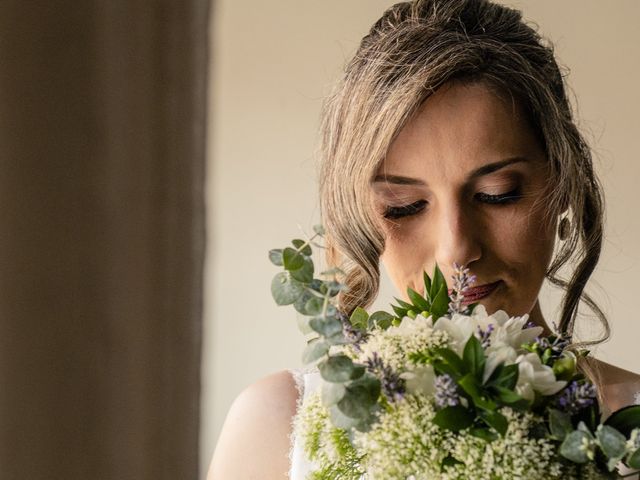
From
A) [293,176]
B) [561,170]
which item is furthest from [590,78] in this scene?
[561,170]

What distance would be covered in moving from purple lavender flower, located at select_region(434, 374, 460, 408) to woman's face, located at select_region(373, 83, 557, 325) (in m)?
0.40

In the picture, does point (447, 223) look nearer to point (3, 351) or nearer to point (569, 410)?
point (569, 410)

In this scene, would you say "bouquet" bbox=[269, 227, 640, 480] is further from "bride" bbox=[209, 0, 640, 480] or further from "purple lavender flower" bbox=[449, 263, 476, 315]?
"bride" bbox=[209, 0, 640, 480]

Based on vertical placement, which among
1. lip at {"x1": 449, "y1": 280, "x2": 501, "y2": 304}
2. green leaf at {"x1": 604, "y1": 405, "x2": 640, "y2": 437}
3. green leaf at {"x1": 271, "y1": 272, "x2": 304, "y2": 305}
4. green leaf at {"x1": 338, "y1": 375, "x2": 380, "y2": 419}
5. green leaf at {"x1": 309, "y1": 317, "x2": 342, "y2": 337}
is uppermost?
lip at {"x1": 449, "y1": 280, "x2": 501, "y2": 304}

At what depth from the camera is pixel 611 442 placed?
64 cm

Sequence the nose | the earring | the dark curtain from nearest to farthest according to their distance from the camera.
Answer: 1. the dark curtain
2. the nose
3. the earring

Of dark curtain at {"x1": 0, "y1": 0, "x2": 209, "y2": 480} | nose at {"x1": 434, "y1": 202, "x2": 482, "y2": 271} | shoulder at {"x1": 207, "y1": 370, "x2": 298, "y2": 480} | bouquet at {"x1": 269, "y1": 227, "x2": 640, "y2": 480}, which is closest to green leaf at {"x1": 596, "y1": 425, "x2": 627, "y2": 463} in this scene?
bouquet at {"x1": 269, "y1": 227, "x2": 640, "y2": 480}

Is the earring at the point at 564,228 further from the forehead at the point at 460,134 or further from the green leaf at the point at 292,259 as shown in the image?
the green leaf at the point at 292,259

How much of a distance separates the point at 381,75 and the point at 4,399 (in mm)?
1093

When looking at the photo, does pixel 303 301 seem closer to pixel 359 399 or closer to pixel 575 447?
pixel 359 399

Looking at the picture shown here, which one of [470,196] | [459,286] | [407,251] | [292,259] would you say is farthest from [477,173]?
[292,259]

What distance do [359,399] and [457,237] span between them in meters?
0.41

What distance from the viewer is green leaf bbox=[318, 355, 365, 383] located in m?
0.65

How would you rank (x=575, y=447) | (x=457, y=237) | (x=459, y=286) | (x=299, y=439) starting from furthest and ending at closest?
(x=299, y=439), (x=457, y=237), (x=459, y=286), (x=575, y=447)
